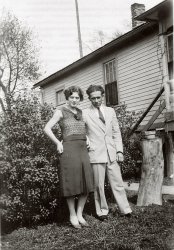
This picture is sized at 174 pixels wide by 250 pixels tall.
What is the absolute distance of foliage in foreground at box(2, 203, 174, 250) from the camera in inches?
158

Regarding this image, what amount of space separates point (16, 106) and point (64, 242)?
2.30 m

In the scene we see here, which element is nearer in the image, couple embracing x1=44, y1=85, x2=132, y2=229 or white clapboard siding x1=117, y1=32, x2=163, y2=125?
couple embracing x1=44, y1=85, x2=132, y2=229

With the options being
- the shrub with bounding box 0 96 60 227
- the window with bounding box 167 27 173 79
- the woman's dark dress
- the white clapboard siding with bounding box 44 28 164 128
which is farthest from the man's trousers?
the white clapboard siding with bounding box 44 28 164 128

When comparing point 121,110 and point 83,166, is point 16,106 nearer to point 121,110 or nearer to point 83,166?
point 83,166

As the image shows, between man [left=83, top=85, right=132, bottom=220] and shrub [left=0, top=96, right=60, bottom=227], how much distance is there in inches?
29.8

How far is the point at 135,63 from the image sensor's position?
12203 millimetres

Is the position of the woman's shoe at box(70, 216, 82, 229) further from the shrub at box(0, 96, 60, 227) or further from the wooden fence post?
the wooden fence post

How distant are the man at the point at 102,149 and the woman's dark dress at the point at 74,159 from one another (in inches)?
6.9

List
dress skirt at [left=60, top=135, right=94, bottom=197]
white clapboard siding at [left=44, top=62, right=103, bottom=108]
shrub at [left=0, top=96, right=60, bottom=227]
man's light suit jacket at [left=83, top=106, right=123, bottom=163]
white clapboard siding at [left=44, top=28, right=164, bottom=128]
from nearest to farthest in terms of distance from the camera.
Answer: dress skirt at [left=60, top=135, right=94, bottom=197], man's light suit jacket at [left=83, top=106, right=123, bottom=163], shrub at [left=0, top=96, right=60, bottom=227], white clapboard siding at [left=44, top=28, right=164, bottom=128], white clapboard siding at [left=44, top=62, right=103, bottom=108]

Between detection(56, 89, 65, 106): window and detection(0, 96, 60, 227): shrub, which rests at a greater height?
detection(56, 89, 65, 106): window

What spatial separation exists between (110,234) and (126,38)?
350 inches

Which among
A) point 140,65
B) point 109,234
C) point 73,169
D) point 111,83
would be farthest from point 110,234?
point 111,83

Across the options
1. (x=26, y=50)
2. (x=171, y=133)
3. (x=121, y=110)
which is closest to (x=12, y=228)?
(x=121, y=110)

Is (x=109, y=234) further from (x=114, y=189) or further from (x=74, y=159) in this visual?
(x=74, y=159)
